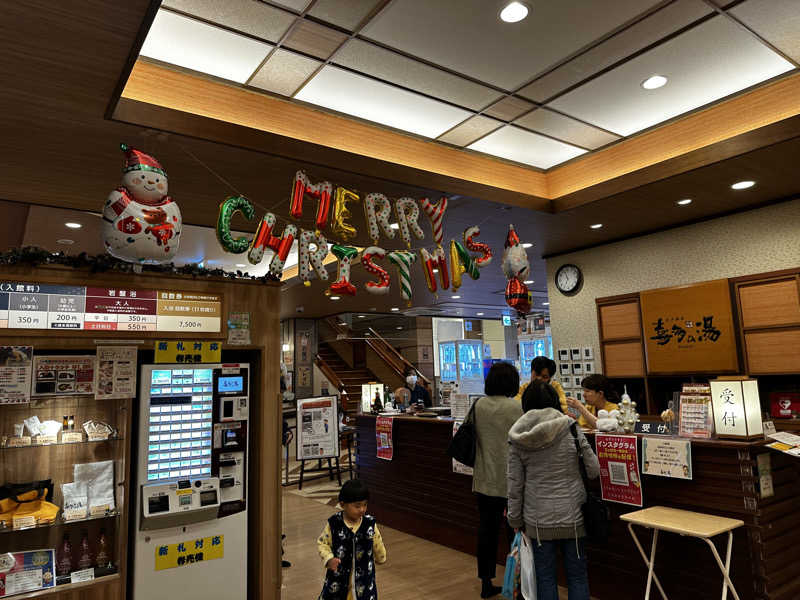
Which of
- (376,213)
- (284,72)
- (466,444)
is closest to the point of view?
(284,72)

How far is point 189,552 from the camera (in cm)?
333

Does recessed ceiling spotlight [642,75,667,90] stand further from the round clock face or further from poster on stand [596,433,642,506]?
the round clock face

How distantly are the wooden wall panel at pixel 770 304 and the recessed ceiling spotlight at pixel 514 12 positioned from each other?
394 centimetres

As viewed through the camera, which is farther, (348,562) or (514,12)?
(514,12)

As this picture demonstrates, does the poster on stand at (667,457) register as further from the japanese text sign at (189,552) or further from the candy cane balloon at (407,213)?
the japanese text sign at (189,552)

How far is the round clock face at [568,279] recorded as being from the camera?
23.4ft

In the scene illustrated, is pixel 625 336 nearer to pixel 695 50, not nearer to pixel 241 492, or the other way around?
pixel 695 50

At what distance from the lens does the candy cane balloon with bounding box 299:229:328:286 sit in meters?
3.89

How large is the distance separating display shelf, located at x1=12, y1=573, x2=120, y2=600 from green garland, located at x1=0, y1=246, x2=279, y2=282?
1.78 meters

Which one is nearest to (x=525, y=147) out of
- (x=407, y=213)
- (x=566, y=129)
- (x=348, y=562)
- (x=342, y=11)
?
(x=566, y=129)

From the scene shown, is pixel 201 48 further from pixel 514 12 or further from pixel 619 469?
pixel 619 469

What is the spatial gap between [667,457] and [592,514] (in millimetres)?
783

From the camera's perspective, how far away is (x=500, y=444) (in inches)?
152

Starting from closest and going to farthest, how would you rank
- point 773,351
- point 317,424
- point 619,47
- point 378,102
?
point 619,47, point 378,102, point 773,351, point 317,424
